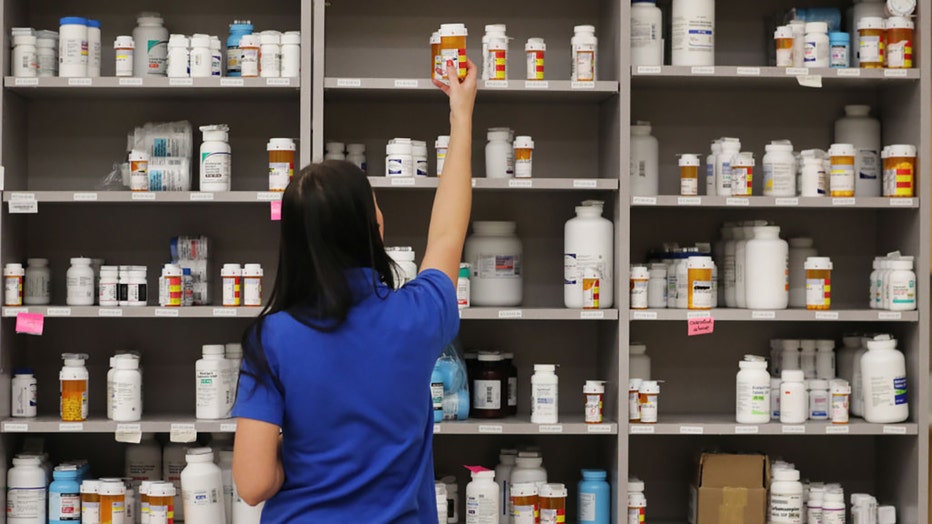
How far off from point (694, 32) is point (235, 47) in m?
1.57

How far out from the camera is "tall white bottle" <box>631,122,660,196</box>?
3898mm

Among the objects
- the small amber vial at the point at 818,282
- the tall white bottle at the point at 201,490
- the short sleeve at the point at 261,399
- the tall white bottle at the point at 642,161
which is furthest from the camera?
the tall white bottle at the point at 642,161

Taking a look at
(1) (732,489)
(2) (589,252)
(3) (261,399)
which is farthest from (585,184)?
(3) (261,399)

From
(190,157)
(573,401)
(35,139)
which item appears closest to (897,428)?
(573,401)

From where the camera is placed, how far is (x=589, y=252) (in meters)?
3.76

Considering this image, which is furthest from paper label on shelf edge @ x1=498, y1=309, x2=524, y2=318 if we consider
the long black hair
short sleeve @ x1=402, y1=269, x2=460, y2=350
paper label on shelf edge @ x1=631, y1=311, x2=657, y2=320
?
the long black hair

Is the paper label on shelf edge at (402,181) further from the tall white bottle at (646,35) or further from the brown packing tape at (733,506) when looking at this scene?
the brown packing tape at (733,506)

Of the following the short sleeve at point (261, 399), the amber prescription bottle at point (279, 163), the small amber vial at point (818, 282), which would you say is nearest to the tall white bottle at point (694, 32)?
the small amber vial at point (818, 282)

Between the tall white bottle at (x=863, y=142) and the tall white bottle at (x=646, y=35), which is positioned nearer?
the tall white bottle at (x=646, y=35)

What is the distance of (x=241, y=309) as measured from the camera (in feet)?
12.1

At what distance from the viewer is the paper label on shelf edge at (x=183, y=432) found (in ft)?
12.0

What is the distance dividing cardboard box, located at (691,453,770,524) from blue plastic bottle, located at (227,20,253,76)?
82.4 inches

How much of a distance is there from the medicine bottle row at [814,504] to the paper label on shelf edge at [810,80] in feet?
4.29

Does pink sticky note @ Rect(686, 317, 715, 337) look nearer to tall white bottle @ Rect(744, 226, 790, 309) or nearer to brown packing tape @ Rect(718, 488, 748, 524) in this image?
tall white bottle @ Rect(744, 226, 790, 309)
